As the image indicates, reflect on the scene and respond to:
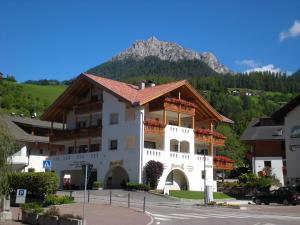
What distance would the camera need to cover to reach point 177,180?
48844 mm

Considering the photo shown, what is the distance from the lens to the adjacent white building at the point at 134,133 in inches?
1801

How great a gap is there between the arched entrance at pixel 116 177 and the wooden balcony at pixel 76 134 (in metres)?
4.08

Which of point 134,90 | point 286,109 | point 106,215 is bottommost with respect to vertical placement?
point 106,215

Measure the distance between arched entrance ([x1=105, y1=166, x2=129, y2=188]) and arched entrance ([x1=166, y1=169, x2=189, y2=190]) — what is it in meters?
4.44

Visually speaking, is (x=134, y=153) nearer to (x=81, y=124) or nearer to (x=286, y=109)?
(x=81, y=124)

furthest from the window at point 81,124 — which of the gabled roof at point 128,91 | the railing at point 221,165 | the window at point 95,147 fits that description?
the railing at point 221,165

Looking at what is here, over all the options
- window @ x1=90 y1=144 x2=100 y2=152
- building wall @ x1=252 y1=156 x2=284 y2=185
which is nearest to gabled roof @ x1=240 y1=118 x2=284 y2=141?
building wall @ x1=252 y1=156 x2=284 y2=185

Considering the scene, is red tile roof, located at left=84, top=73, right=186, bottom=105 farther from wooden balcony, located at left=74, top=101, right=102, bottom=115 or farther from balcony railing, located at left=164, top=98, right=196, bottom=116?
wooden balcony, located at left=74, top=101, right=102, bottom=115

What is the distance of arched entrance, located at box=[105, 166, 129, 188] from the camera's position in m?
48.4

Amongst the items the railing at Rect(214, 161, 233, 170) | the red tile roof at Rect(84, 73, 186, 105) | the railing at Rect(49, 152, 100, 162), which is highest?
the red tile roof at Rect(84, 73, 186, 105)

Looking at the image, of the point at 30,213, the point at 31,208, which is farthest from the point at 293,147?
the point at 30,213

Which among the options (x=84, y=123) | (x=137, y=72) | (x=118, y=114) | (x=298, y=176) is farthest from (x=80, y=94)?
(x=137, y=72)

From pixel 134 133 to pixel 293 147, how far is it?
15.4 metres

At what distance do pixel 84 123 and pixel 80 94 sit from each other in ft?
10.9
